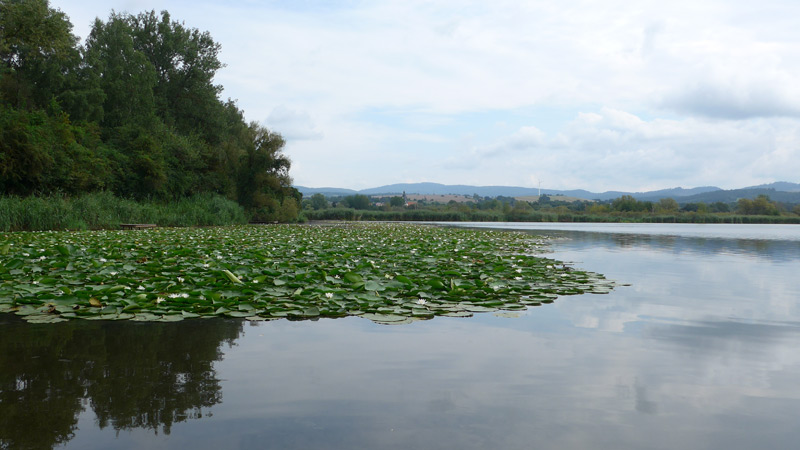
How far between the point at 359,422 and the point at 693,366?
267cm

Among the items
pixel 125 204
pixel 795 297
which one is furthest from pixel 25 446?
pixel 125 204

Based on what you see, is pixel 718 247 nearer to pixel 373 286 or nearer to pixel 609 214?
pixel 373 286

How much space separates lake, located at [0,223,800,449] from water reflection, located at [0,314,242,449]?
2 centimetres

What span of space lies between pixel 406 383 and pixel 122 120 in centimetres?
3493

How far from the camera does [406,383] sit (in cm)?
340

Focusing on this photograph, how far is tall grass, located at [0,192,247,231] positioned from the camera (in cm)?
1727

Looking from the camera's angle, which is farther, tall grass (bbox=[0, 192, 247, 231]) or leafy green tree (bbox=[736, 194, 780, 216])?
leafy green tree (bbox=[736, 194, 780, 216])

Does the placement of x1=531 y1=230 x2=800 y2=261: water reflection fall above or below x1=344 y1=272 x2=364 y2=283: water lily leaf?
below

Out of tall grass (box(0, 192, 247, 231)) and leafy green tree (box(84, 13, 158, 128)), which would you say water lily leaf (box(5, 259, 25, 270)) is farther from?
leafy green tree (box(84, 13, 158, 128))

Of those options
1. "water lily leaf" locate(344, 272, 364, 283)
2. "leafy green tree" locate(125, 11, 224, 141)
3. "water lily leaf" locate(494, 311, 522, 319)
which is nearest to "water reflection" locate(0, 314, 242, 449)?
"water lily leaf" locate(344, 272, 364, 283)

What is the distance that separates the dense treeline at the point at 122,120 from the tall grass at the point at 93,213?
167 centimetres

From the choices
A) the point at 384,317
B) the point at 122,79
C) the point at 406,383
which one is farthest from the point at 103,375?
the point at 122,79

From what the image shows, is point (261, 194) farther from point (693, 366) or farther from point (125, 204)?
point (693, 366)

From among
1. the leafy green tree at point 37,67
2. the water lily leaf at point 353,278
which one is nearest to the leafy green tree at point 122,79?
the leafy green tree at point 37,67
